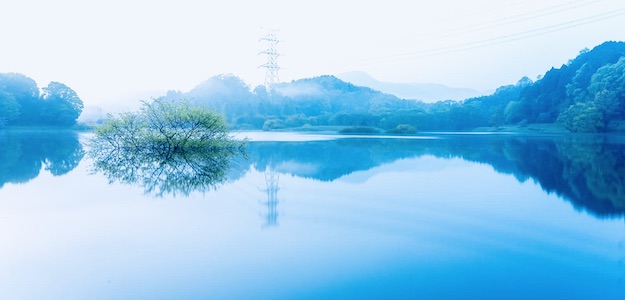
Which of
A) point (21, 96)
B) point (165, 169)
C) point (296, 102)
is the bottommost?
point (165, 169)

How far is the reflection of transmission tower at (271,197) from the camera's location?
7828mm

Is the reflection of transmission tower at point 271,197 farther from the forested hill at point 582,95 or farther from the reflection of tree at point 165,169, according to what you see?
the forested hill at point 582,95

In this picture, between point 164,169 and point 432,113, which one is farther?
point 432,113

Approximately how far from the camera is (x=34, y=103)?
67688mm

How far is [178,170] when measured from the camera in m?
14.2

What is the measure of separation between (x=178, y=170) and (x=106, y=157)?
7313 mm

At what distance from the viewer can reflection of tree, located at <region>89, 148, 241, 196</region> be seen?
37.5 feet

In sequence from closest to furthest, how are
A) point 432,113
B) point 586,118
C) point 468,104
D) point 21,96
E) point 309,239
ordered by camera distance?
point 309,239, point 586,118, point 21,96, point 432,113, point 468,104

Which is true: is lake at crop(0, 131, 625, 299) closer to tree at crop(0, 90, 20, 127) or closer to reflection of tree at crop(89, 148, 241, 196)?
reflection of tree at crop(89, 148, 241, 196)

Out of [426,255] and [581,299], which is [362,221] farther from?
[581,299]

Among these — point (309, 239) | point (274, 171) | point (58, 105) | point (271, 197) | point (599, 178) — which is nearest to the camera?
point (309, 239)

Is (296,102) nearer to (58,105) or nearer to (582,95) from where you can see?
(58,105)

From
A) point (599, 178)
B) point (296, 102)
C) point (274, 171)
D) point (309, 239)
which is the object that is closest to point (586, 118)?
point (599, 178)

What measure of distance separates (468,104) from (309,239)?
317 feet
